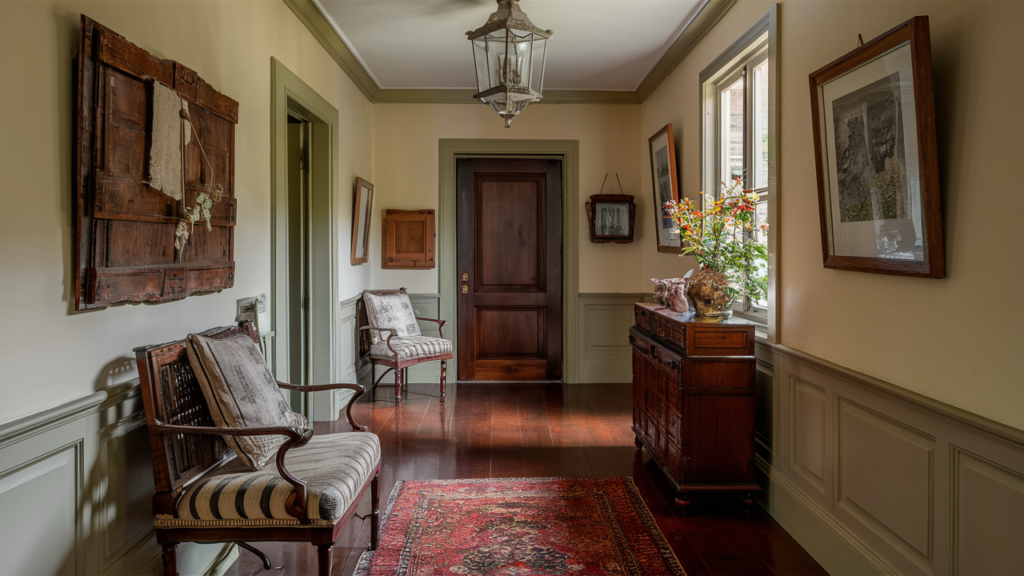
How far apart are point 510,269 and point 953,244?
462 centimetres

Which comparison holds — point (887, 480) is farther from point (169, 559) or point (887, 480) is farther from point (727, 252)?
point (169, 559)

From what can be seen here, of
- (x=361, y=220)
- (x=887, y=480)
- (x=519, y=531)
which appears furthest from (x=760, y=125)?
(x=361, y=220)

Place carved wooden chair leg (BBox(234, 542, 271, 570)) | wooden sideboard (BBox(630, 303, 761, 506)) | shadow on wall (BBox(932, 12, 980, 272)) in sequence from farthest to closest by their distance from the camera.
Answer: wooden sideboard (BBox(630, 303, 761, 506)) → carved wooden chair leg (BBox(234, 542, 271, 570)) → shadow on wall (BBox(932, 12, 980, 272))

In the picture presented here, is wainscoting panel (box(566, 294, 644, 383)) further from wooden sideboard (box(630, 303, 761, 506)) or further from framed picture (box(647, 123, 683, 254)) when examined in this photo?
wooden sideboard (box(630, 303, 761, 506))

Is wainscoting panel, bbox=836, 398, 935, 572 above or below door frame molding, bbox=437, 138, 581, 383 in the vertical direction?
below

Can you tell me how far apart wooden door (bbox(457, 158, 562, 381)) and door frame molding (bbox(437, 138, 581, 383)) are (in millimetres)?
133

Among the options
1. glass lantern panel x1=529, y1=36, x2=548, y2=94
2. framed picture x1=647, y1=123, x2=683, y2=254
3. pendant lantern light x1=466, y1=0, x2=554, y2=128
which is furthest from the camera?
framed picture x1=647, y1=123, x2=683, y2=254

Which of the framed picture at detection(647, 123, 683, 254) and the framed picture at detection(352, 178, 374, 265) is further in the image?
the framed picture at detection(352, 178, 374, 265)

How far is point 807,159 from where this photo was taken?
9.12 ft

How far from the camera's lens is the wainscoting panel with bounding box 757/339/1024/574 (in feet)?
5.64

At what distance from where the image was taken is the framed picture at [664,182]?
4.74 metres

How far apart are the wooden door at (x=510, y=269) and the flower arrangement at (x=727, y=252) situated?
115 inches

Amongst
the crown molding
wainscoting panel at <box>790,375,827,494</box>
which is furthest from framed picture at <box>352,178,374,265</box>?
wainscoting panel at <box>790,375,827,494</box>

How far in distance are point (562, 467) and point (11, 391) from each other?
2814mm
